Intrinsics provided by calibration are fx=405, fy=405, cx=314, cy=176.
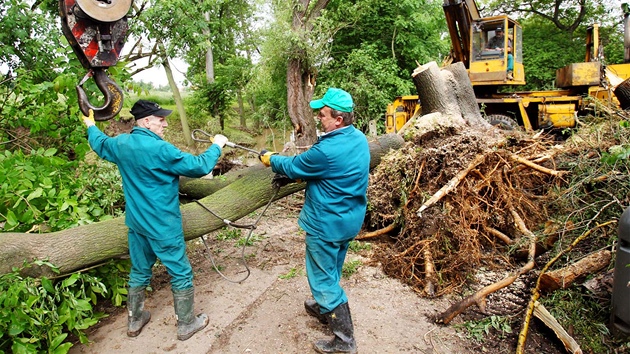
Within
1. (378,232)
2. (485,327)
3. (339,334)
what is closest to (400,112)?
(378,232)

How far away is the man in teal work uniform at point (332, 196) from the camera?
2.70 metres

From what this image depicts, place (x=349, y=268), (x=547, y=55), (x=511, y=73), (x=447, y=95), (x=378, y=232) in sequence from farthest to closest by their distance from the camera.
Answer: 1. (x=547, y=55)
2. (x=511, y=73)
3. (x=447, y=95)
4. (x=378, y=232)
5. (x=349, y=268)

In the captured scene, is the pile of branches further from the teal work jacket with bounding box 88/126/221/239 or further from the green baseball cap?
the teal work jacket with bounding box 88/126/221/239

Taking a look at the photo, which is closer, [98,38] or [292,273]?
[98,38]

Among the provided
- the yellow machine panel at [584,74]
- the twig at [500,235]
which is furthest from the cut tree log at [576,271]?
the yellow machine panel at [584,74]

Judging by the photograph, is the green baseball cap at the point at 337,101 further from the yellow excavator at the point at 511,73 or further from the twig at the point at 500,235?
the yellow excavator at the point at 511,73

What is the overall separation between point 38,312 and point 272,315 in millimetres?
1597

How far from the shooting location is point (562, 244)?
379 cm

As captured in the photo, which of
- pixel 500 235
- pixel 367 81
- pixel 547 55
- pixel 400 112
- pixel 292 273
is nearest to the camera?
pixel 292 273

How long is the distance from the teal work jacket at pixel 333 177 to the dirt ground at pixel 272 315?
873mm

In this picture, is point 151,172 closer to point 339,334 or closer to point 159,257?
point 159,257

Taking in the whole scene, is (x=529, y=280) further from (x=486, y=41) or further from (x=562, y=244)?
(x=486, y=41)

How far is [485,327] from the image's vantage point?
3.21 m

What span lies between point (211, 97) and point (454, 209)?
11291mm
